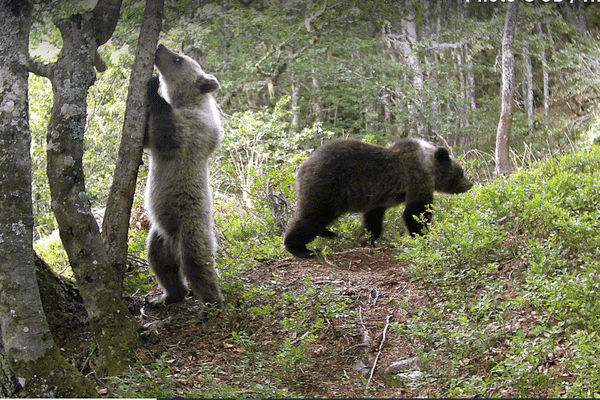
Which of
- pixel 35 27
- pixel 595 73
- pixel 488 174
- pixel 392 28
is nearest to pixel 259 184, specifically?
pixel 392 28

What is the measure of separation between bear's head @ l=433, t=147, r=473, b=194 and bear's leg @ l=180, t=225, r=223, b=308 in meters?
2.60

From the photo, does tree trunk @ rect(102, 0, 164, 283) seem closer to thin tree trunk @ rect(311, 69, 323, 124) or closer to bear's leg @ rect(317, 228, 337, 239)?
bear's leg @ rect(317, 228, 337, 239)

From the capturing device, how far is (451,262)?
12.6 ft

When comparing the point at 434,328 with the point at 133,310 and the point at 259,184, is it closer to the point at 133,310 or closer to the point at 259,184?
the point at 133,310

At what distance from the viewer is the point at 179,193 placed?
3.91 metres

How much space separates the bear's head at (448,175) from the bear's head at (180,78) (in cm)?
232

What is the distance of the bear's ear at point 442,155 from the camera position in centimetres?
541

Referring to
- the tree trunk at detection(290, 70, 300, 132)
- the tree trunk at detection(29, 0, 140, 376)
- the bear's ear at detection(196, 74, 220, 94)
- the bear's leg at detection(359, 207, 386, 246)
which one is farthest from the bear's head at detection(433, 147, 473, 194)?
the tree trunk at detection(29, 0, 140, 376)

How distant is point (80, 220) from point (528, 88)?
5485 mm

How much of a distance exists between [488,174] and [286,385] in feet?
15.3

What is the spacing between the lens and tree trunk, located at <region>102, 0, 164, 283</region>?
3.39 metres

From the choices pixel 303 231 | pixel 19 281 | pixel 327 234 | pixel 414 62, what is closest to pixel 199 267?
pixel 303 231

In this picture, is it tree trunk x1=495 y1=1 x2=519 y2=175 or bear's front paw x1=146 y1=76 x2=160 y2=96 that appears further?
tree trunk x1=495 y1=1 x2=519 y2=175

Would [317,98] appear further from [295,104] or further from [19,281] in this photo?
[19,281]
